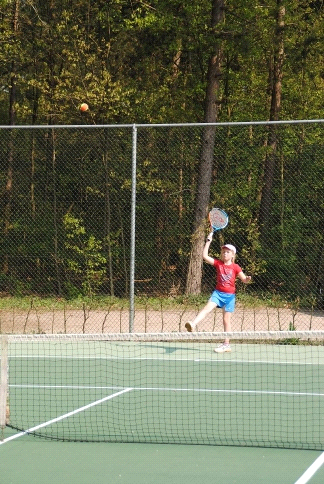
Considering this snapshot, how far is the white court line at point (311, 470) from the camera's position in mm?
5243

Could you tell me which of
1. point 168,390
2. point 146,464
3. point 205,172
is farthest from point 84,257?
point 146,464

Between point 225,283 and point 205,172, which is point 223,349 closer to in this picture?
point 225,283

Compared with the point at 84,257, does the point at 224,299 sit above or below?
above

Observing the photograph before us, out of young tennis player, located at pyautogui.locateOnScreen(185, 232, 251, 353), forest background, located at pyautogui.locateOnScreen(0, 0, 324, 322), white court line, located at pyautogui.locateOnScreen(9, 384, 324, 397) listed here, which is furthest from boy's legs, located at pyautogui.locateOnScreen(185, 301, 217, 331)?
forest background, located at pyautogui.locateOnScreen(0, 0, 324, 322)

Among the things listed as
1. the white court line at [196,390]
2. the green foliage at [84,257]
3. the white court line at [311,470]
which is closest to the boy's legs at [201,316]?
the white court line at [196,390]

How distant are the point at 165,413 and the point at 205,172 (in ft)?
27.8

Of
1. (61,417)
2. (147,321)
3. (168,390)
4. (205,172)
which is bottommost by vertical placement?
(147,321)

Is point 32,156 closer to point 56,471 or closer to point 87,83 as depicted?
point 87,83

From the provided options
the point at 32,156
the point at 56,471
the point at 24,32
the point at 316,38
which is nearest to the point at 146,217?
the point at 32,156

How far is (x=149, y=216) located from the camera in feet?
50.6

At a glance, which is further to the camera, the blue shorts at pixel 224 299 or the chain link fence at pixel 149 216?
the chain link fence at pixel 149 216

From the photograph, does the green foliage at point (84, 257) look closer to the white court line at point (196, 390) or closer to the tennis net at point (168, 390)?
the tennis net at point (168, 390)

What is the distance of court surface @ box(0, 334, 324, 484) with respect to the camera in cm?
555

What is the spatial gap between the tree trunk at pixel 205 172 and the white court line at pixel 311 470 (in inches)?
345
